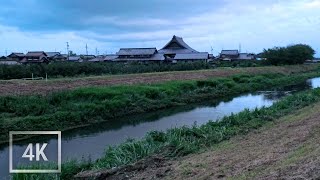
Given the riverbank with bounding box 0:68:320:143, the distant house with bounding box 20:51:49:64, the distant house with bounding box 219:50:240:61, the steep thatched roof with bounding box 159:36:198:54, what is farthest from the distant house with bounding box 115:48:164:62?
the riverbank with bounding box 0:68:320:143

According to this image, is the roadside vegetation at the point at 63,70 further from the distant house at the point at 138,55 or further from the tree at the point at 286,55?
the tree at the point at 286,55

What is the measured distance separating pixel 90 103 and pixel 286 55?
59355mm

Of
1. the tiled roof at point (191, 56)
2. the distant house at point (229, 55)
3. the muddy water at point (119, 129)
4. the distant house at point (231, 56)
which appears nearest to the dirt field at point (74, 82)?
the muddy water at point (119, 129)

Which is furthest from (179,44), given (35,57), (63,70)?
(63,70)

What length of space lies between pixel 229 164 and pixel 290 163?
62.2 inches

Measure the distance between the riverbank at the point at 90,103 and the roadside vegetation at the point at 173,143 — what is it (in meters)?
8.71

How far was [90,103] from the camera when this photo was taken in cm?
2444

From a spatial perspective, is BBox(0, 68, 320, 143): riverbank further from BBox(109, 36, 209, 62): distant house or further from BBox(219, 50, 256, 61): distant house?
BBox(219, 50, 256, 61): distant house

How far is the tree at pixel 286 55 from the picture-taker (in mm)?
75312

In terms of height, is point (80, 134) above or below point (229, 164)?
below

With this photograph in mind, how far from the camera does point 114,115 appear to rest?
24.5 m

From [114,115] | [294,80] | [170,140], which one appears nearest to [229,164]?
[170,140]

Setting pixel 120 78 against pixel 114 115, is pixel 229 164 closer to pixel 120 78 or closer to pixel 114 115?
pixel 114 115

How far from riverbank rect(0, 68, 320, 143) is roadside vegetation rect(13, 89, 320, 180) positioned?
28.6 ft
